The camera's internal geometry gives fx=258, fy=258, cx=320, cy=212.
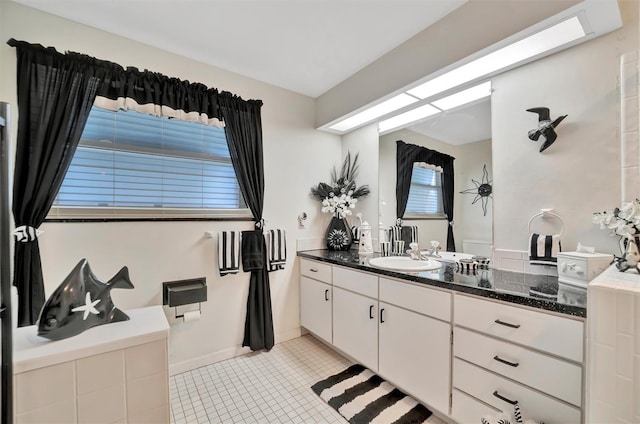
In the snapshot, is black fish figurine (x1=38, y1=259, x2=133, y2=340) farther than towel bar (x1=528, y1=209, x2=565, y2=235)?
No

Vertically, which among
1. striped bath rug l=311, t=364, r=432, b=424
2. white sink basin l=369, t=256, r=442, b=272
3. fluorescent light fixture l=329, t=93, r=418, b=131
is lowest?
striped bath rug l=311, t=364, r=432, b=424

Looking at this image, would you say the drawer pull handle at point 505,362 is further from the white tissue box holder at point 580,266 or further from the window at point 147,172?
the window at point 147,172

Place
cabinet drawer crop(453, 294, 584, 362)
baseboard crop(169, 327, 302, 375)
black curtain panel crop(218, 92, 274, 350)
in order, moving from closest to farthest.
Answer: cabinet drawer crop(453, 294, 584, 362) < baseboard crop(169, 327, 302, 375) < black curtain panel crop(218, 92, 274, 350)

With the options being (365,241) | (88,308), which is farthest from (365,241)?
(88,308)

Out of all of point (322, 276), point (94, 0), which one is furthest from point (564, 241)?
point (94, 0)

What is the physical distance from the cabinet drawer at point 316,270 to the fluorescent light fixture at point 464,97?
1.69 metres

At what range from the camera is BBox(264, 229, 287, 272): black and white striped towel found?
2.50m

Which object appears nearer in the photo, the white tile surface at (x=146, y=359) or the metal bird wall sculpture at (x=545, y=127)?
→ the white tile surface at (x=146, y=359)

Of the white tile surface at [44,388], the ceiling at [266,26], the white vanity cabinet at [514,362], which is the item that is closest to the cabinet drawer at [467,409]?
the white vanity cabinet at [514,362]

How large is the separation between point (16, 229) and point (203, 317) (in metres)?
1.33

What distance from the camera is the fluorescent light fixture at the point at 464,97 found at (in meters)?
1.89

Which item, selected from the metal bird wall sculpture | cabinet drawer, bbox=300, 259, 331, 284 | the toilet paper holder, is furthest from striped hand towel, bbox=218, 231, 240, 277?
the metal bird wall sculpture

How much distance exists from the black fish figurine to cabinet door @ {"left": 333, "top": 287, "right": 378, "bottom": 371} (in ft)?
4.90

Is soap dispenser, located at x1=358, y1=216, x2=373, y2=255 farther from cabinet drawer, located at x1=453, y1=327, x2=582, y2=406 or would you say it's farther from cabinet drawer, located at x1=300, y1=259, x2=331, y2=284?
cabinet drawer, located at x1=453, y1=327, x2=582, y2=406
